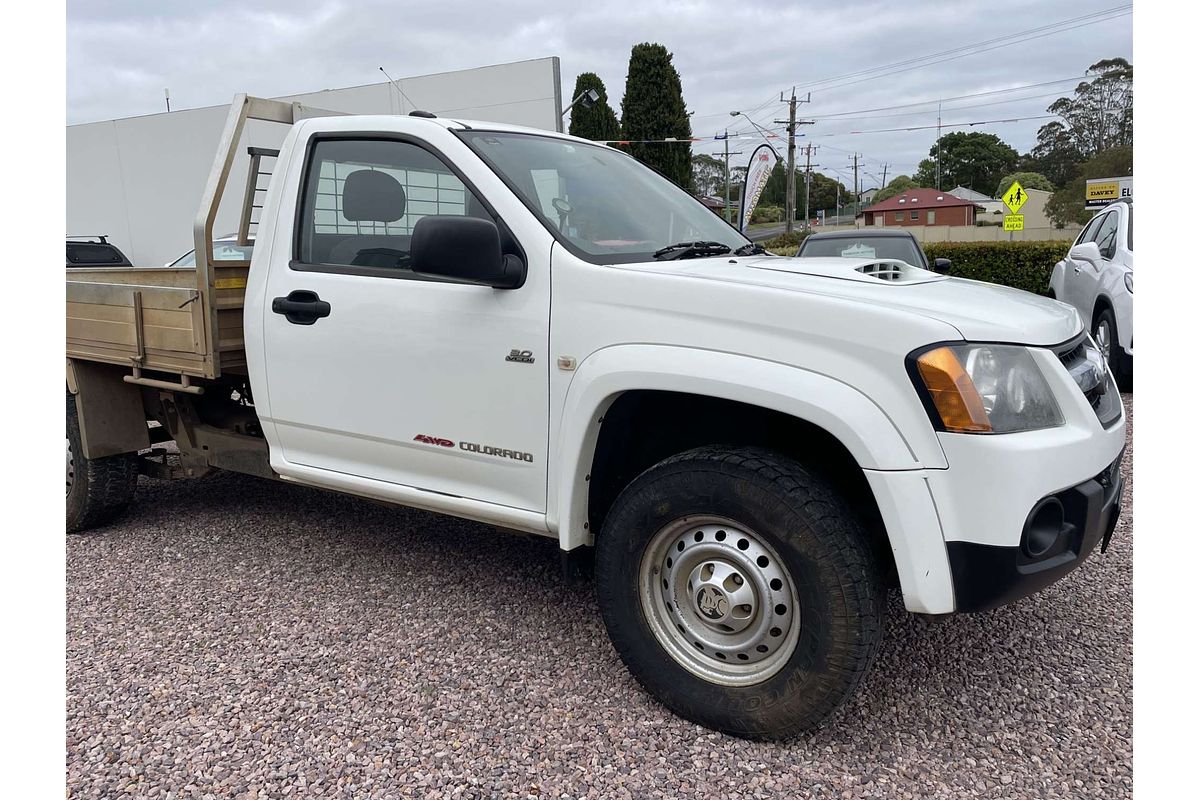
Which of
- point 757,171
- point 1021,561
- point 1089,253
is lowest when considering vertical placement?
point 1021,561

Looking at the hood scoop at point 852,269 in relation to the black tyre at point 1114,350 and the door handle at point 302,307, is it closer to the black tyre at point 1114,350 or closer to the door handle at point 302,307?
the door handle at point 302,307

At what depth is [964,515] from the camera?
90.0 inches

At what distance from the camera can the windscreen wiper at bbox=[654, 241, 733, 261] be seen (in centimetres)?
318

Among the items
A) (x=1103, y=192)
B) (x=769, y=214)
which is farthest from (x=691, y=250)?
(x=769, y=214)

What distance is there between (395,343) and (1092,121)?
231ft

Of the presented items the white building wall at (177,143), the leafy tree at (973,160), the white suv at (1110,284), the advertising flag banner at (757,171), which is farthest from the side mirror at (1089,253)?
the leafy tree at (973,160)

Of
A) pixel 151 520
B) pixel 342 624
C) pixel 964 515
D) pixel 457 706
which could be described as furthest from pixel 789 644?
pixel 151 520

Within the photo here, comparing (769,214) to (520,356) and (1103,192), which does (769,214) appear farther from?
(520,356)

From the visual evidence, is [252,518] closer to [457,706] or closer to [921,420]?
[457,706]

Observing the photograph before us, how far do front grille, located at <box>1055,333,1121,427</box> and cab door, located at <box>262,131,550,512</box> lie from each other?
5.24ft

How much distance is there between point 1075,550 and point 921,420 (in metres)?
0.62

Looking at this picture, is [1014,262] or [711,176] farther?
[711,176]

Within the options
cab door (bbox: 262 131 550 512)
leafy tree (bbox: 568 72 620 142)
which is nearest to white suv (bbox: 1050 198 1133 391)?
cab door (bbox: 262 131 550 512)

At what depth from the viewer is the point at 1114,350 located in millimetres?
7602
